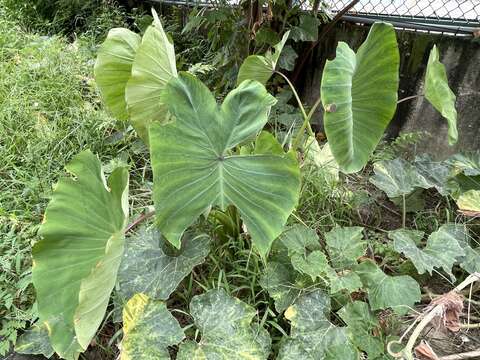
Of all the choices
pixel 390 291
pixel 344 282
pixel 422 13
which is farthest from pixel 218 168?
pixel 422 13

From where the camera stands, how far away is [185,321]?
4.28ft

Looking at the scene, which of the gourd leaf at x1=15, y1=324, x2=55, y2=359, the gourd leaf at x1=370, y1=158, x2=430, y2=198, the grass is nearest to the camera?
the gourd leaf at x1=15, y1=324, x2=55, y2=359

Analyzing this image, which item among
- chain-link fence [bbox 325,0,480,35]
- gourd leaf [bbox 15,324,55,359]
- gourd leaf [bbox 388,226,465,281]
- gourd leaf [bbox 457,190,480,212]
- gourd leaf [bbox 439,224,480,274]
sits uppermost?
chain-link fence [bbox 325,0,480,35]

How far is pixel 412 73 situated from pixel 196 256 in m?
1.50

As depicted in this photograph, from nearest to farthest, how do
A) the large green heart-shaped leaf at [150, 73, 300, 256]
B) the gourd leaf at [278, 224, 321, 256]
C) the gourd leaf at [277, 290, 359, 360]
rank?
the large green heart-shaped leaf at [150, 73, 300, 256] → the gourd leaf at [277, 290, 359, 360] → the gourd leaf at [278, 224, 321, 256]

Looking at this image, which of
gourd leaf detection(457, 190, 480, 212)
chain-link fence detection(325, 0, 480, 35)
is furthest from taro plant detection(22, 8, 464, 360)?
chain-link fence detection(325, 0, 480, 35)

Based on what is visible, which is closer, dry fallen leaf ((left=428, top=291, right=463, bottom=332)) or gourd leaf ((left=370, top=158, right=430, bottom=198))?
dry fallen leaf ((left=428, top=291, right=463, bottom=332))

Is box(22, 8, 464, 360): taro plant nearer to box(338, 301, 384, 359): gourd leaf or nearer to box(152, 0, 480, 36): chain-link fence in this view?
box(338, 301, 384, 359): gourd leaf

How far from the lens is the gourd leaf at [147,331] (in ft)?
3.38

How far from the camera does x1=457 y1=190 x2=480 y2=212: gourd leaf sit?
1.42 metres

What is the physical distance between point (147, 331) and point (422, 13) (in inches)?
81.9

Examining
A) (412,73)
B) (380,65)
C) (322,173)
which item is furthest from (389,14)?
(380,65)

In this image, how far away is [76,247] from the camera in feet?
3.46

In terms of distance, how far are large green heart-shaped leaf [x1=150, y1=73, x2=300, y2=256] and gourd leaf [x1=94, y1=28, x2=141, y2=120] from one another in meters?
0.49
